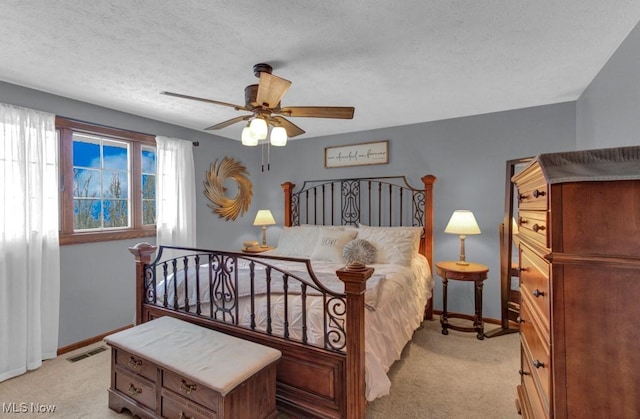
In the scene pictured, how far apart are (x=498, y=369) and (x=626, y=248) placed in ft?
6.59

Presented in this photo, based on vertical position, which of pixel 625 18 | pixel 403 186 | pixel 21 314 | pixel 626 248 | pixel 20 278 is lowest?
pixel 21 314

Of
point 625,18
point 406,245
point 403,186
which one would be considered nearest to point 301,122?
point 403,186

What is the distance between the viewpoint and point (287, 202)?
4.46m

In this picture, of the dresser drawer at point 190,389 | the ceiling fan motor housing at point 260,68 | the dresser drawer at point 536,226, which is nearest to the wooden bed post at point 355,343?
the dresser drawer at point 190,389

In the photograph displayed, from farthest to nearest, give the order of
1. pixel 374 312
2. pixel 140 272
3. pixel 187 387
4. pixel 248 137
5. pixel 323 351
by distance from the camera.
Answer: pixel 140 272 → pixel 248 137 → pixel 374 312 → pixel 323 351 → pixel 187 387

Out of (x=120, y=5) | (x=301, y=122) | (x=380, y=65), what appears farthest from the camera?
(x=301, y=122)

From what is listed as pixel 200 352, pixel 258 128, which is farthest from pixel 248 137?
pixel 200 352

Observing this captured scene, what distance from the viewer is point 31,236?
2516mm

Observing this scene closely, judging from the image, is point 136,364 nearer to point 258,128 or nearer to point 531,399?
point 258,128

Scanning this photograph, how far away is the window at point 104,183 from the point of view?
9.28 feet

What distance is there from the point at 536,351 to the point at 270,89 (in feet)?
6.33

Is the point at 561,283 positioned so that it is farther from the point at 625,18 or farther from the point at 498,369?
the point at 498,369

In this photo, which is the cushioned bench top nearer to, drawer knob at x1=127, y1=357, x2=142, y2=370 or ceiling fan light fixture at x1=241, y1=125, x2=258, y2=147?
drawer knob at x1=127, y1=357, x2=142, y2=370

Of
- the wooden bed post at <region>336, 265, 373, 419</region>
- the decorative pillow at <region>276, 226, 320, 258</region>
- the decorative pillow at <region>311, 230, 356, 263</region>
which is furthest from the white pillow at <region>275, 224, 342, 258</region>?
the wooden bed post at <region>336, 265, 373, 419</region>
